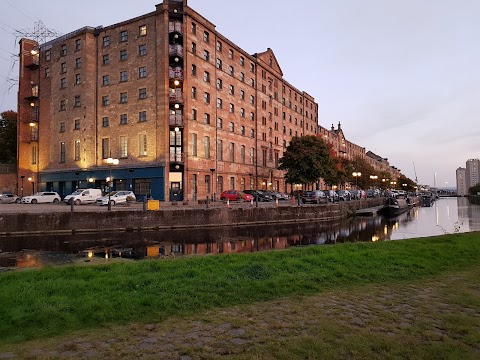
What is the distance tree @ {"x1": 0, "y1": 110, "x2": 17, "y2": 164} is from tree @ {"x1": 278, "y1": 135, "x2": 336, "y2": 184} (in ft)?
173

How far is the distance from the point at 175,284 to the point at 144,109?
40.5m

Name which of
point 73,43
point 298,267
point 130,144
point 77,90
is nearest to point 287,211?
point 130,144

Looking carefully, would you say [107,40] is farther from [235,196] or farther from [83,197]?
[235,196]

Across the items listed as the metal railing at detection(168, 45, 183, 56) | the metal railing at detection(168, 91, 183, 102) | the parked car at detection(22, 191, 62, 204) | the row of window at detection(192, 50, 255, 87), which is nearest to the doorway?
the metal railing at detection(168, 91, 183, 102)

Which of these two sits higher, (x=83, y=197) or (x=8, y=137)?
(x=8, y=137)

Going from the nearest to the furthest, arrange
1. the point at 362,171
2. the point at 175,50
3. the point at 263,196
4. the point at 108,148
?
the point at 175,50, the point at 108,148, the point at 263,196, the point at 362,171

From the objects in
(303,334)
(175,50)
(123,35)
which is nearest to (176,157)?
(175,50)

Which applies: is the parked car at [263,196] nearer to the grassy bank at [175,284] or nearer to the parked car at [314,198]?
the parked car at [314,198]

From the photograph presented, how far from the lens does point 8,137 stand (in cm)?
6575

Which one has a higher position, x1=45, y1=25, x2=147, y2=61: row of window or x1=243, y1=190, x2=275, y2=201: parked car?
x1=45, y1=25, x2=147, y2=61: row of window

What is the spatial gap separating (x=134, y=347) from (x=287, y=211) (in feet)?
104

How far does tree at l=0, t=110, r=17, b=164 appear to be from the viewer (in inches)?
2553

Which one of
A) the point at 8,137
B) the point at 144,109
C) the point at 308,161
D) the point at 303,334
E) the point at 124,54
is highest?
the point at 124,54

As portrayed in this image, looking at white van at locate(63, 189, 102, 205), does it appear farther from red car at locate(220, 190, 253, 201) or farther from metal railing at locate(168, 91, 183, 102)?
red car at locate(220, 190, 253, 201)
